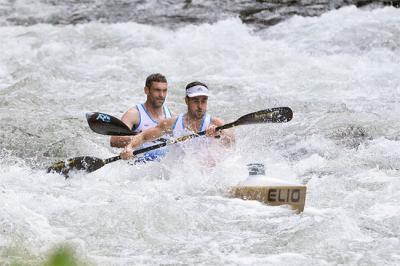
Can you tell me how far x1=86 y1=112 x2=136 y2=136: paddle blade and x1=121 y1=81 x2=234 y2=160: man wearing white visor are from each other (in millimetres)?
179

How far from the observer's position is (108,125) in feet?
20.5

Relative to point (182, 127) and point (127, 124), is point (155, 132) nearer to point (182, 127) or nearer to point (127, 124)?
point (182, 127)

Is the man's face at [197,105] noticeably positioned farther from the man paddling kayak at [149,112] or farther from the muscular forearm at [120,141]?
the muscular forearm at [120,141]

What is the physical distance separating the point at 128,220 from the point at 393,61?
6830mm

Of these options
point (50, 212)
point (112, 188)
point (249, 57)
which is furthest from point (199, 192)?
point (249, 57)

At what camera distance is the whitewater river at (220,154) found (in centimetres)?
466

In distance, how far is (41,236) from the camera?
4570 millimetres

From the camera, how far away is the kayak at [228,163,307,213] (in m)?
5.18

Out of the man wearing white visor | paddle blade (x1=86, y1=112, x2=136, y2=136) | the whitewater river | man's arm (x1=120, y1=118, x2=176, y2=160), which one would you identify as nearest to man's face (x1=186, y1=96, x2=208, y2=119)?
the man wearing white visor

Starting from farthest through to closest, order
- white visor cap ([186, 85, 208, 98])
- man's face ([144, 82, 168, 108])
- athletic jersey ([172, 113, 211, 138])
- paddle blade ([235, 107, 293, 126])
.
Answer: man's face ([144, 82, 168, 108])
athletic jersey ([172, 113, 211, 138])
paddle blade ([235, 107, 293, 126])
white visor cap ([186, 85, 208, 98])

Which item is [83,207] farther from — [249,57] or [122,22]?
[122,22]

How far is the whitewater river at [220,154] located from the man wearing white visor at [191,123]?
197mm

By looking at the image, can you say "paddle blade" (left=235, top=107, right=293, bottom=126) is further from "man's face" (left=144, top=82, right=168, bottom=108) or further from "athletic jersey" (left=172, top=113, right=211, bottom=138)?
"man's face" (left=144, top=82, right=168, bottom=108)

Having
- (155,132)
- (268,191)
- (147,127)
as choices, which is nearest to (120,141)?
(147,127)
